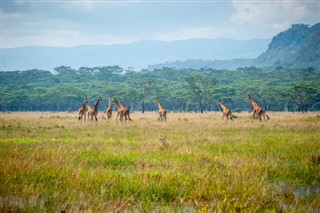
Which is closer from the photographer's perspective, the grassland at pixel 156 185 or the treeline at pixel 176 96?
the grassland at pixel 156 185

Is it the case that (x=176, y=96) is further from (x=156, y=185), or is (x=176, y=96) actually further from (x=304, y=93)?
(x=156, y=185)

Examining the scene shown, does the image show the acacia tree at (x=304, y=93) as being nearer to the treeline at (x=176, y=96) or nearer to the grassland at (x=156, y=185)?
the treeline at (x=176, y=96)

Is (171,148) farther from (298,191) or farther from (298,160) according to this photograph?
(298,191)

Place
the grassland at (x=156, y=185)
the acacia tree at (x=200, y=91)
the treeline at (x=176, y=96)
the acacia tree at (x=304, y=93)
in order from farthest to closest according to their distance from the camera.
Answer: the acacia tree at (x=200, y=91)
the treeline at (x=176, y=96)
the acacia tree at (x=304, y=93)
the grassland at (x=156, y=185)

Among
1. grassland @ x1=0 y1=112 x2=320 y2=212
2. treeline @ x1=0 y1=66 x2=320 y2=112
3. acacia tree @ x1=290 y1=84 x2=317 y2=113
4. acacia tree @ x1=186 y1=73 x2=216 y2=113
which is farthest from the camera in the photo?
acacia tree @ x1=186 y1=73 x2=216 y2=113

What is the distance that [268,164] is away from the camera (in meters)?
9.41

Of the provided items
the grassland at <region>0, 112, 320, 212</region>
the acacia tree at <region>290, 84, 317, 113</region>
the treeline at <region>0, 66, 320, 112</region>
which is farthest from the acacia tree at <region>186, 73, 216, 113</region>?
the grassland at <region>0, 112, 320, 212</region>

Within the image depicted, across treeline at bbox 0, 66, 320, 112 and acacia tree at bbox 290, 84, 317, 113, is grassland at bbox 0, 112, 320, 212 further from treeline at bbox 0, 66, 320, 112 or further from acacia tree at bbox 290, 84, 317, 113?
acacia tree at bbox 290, 84, 317, 113

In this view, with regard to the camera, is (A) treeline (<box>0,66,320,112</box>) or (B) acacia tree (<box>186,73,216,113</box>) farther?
(B) acacia tree (<box>186,73,216,113</box>)

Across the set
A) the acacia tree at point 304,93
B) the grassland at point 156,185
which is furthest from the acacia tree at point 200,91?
the grassland at point 156,185

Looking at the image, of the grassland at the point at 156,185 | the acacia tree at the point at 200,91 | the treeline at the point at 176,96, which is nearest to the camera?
the grassland at the point at 156,185

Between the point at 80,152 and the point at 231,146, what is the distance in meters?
5.52

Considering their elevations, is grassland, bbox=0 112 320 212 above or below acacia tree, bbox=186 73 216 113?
below

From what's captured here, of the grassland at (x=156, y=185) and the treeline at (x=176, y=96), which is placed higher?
the treeline at (x=176, y=96)
